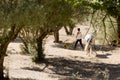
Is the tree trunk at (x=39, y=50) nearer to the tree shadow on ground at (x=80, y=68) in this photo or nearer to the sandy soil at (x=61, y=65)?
the sandy soil at (x=61, y=65)

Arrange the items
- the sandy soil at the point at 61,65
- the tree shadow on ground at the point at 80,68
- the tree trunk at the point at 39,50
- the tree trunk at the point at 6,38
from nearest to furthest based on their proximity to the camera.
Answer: the tree trunk at the point at 6,38
the sandy soil at the point at 61,65
the tree shadow on ground at the point at 80,68
the tree trunk at the point at 39,50

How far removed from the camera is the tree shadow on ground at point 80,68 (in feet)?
59.4

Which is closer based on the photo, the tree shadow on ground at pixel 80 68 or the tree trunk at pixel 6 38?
the tree trunk at pixel 6 38

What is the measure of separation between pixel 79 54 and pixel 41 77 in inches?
332

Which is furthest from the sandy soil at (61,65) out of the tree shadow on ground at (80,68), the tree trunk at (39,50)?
the tree trunk at (39,50)

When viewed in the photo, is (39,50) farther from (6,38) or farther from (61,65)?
(6,38)

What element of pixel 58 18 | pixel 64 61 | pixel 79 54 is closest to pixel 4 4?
pixel 58 18

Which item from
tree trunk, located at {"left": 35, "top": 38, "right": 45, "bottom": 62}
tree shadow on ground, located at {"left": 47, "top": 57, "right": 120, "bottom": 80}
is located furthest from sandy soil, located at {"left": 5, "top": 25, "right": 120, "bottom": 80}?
tree trunk, located at {"left": 35, "top": 38, "right": 45, "bottom": 62}

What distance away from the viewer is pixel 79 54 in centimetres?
2489

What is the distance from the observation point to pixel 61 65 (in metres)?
20.6

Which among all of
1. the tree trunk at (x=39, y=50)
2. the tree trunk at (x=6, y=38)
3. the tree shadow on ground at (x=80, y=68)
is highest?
the tree trunk at (x=6, y=38)

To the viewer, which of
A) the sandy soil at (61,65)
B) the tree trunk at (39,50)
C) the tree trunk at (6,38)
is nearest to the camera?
the tree trunk at (6,38)

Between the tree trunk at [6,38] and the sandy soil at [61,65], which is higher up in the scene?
the tree trunk at [6,38]

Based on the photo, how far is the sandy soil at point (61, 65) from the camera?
1723cm
